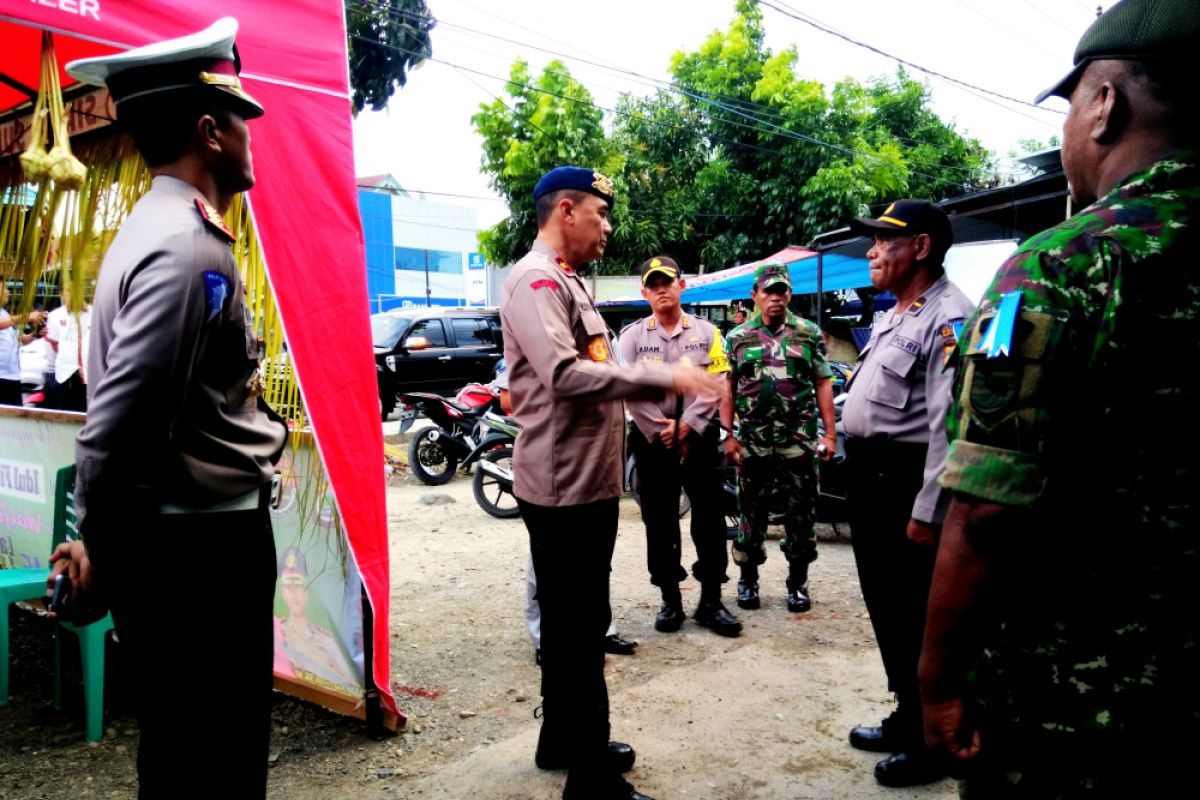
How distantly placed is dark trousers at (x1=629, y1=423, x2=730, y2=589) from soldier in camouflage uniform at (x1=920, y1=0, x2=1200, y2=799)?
3.05 meters

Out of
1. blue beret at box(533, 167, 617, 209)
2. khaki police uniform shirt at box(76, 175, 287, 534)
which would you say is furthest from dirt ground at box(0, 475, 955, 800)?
blue beret at box(533, 167, 617, 209)

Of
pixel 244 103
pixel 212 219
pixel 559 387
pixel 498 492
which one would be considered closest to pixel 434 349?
pixel 498 492

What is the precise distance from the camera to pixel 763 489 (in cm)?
468

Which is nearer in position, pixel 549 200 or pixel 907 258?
pixel 549 200

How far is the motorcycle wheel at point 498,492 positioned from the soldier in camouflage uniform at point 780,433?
271 cm

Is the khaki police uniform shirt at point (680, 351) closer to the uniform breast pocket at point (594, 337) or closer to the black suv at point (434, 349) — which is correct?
the uniform breast pocket at point (594, 337)

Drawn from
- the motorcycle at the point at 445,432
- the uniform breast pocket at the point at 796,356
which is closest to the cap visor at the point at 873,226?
the uniform breast pocket at the point at 796,356

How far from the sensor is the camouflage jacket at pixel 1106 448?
45.0 inches

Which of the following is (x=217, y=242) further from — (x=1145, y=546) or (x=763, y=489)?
(x=763, y=489)

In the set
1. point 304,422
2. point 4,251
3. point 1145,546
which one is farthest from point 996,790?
point 4,251

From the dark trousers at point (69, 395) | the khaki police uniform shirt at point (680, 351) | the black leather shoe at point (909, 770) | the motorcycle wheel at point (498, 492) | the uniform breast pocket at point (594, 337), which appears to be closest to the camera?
the uniform breast pocket at point (594, 337)

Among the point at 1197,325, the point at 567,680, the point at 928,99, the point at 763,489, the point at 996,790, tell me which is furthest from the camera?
the point at 928,99

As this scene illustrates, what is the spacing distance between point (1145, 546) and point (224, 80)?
73.6 inches

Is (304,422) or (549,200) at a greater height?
(549,200)
